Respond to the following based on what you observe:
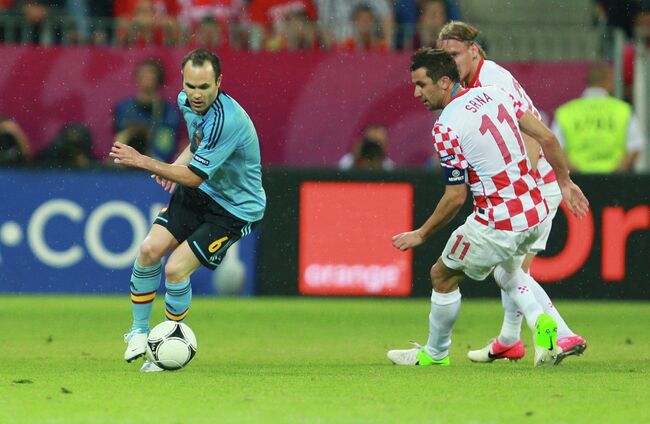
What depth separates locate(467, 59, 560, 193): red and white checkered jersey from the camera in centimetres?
859

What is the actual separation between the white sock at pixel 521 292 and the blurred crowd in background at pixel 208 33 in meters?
5.16

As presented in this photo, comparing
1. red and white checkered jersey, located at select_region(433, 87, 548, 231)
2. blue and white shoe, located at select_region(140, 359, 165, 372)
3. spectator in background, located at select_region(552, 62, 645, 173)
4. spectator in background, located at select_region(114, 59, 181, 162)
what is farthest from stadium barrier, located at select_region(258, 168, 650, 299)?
blue and white shoe, located at select_region(140, 359, 165, 372)

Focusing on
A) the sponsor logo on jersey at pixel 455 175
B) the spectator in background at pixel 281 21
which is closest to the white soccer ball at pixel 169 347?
the sponsor logo on jersey at pixel 455 175

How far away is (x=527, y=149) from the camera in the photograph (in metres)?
8.73

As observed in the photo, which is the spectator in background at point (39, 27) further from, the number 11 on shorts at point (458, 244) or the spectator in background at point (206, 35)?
the number 11 on shorts at point (458, 244)

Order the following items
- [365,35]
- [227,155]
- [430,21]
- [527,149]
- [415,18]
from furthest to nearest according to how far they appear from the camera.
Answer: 1. [415,18]
2. [430,21]
3. [365,35]
4. [527,149]
5. [227,155]

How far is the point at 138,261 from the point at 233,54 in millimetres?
6099

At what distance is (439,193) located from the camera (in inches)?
541

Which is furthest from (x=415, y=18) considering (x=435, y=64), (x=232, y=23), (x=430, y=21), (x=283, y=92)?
(x=435, y=64)

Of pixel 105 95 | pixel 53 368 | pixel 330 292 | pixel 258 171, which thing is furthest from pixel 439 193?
pixel 53 368

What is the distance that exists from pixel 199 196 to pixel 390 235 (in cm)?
507

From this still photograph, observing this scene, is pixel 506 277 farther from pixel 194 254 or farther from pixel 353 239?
pixel 353 239

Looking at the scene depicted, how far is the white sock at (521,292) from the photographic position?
8.41 m

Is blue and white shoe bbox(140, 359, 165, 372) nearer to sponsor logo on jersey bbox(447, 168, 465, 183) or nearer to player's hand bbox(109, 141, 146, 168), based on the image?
player's hand bbox(109, 141, 146, 168)
